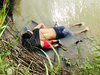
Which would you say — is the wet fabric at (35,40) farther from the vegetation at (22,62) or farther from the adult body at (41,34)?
the vegetation at (22,62)

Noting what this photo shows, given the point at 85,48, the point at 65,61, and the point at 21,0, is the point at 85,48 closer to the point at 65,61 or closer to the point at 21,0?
the point at 65,61

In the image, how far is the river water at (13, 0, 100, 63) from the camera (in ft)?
11.7

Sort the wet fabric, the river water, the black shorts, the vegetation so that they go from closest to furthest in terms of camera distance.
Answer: the vegetation → the wet fabric → the black shorts → the river water

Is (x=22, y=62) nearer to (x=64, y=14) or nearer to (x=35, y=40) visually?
(x=35, y=40)

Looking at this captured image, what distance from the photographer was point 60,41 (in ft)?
11.3

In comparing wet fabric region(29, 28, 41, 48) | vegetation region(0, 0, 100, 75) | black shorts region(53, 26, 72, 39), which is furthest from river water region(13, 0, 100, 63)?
vegetation region(0, 0, 100, 75)

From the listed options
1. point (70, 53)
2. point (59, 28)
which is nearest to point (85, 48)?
point (70, 53)

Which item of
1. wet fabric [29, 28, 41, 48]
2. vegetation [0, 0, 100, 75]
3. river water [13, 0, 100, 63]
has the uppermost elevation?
river water [13, 0, 100, 63]

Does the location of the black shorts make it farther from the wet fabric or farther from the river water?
the wet fabric

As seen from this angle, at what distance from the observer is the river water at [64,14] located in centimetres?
357

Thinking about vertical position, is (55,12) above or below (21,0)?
below

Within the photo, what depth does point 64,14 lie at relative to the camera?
3.96m

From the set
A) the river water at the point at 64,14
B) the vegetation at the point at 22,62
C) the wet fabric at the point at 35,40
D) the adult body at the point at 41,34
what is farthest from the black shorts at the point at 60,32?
the vegetation at the point at 22,62

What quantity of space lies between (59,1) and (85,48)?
2.84 meters
